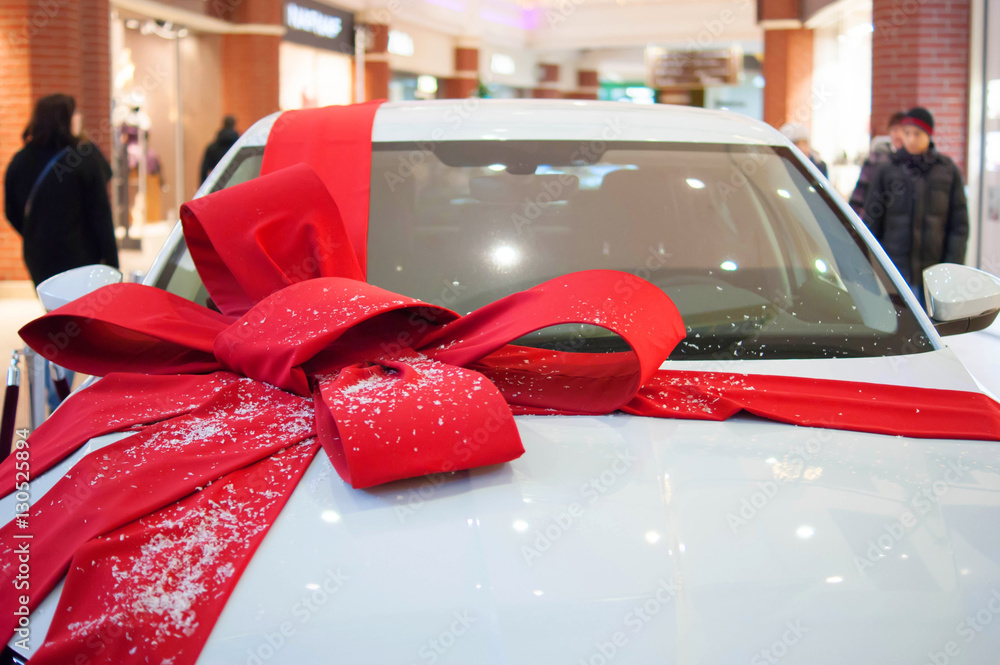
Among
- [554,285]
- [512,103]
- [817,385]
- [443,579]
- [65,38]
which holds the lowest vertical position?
[443,579]

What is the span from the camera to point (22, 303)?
9547 mm

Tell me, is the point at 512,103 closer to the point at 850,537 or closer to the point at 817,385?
the point at 817,385

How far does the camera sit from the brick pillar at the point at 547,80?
104 feet

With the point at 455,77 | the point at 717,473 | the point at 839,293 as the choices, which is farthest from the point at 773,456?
the point at 455,77

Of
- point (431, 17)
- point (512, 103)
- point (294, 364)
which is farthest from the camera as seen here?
point (431, 17)

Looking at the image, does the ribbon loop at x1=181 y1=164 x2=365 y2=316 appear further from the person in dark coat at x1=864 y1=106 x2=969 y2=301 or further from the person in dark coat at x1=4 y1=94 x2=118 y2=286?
the person in dark coat at x1=864 y1=106 x2=969 y2=301

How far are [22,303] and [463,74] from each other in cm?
1702

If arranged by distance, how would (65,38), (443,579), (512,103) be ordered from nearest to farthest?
1. (443,579)
2. (512,103)
3. (65,38)

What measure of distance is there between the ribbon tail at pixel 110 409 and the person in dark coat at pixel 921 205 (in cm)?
573

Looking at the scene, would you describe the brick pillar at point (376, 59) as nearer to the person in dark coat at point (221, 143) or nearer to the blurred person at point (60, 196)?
the person in dark coat at point (221, 143)

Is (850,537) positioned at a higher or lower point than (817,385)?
lower

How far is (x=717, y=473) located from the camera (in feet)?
4.18

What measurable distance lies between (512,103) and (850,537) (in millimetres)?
1449

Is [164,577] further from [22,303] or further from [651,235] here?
[22,303]
